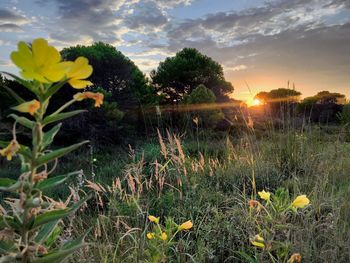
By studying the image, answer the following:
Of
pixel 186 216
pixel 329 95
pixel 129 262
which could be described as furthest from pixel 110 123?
pixel 329 95

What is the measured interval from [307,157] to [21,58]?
4.63m

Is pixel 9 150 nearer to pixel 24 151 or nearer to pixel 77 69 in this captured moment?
pixel 24 151

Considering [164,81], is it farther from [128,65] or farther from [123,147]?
[123,147]

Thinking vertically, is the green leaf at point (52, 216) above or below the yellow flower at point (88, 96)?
below

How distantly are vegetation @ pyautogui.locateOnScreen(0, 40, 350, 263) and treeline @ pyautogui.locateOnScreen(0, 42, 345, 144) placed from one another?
0.40 feet

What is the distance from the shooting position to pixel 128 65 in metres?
11.1

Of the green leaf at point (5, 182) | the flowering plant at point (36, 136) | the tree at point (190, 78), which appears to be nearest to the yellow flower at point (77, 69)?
the flowering plant at point (36, 136)

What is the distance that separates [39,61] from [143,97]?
10.6m

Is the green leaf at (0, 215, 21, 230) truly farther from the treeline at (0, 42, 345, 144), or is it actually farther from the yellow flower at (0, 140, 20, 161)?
the treeline at (0, 42, 345, 144)

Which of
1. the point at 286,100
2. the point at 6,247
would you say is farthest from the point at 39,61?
the point at 286,100

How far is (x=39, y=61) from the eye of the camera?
713mm

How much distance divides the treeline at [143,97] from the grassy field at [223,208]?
1.86 metres

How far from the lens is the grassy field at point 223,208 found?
94.7 inches

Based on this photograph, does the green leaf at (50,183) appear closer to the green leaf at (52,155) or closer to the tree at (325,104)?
the green leaf at (52,155)
